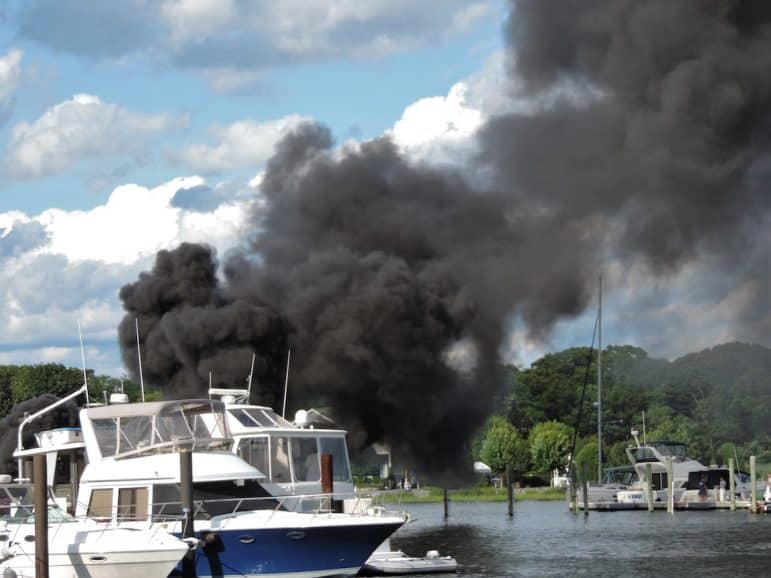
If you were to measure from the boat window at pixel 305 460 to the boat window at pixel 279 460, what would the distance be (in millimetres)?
229

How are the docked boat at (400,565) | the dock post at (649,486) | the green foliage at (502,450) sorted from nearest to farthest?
the docked boat at (400,565)
the dock post at (649,486)
the green foliage at (502,450)

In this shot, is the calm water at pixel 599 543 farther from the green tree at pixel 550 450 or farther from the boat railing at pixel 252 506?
the green tree at pixel 550 450

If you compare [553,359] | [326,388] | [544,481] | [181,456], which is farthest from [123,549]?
[553,359]

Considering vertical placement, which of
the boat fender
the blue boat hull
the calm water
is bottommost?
the calm water

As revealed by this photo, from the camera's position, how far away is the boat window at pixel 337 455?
36.4 meters

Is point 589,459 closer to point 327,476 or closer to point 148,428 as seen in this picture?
point 327,476

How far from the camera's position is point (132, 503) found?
31.9 m

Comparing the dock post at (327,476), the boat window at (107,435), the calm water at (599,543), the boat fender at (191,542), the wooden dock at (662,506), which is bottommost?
the wooden dock at (662,506)

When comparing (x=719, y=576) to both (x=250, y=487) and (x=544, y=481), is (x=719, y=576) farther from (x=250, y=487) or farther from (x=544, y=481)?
(x=544, y=481)

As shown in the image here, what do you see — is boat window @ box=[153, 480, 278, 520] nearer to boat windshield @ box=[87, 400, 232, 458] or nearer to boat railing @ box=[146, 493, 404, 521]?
boat railing @ box=[146, 493, 404, 521]

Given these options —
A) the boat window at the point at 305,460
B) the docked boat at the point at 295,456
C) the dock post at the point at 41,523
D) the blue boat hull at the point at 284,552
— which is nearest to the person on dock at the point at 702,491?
the docked boat at the point at 295,456

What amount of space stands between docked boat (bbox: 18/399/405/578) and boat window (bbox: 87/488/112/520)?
0.02 meters

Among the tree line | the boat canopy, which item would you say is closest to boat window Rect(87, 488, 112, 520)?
the boat canopy

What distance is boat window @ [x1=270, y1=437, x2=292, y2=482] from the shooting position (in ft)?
115
